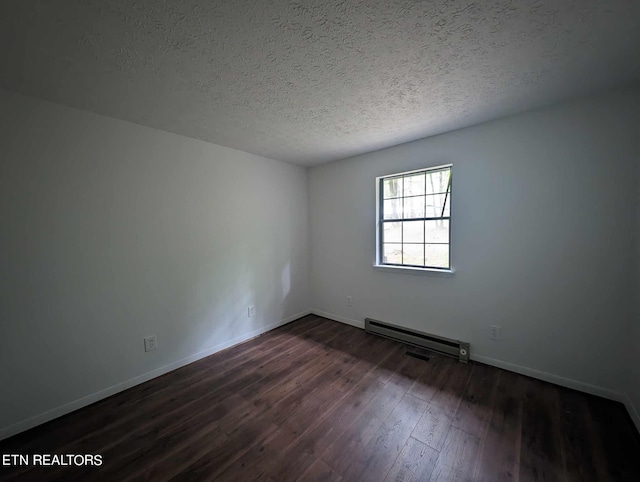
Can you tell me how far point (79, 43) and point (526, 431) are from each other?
3.58m

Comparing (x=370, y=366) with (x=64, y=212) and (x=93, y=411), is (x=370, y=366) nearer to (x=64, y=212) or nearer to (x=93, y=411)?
(x=93, y=411)

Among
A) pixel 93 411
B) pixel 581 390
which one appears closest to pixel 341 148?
pixel 581 390

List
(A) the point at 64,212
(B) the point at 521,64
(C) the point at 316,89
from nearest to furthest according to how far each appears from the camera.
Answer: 1. (B) the point at 521,64
2. (C) the point at 316,89
3. (A) the point at 64,212

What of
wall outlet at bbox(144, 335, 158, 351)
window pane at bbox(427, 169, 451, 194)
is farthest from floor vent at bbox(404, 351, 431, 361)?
wall outlet at bbox(144, 335, 158, 351)

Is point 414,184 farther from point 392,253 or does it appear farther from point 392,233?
point 392,253

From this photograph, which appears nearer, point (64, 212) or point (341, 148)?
point (64, 212)

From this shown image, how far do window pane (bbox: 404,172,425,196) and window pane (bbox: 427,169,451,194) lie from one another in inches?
3.2

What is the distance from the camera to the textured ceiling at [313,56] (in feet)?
3.66

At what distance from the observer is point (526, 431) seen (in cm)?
161

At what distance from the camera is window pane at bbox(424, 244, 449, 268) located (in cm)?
271

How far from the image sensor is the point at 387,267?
308cm

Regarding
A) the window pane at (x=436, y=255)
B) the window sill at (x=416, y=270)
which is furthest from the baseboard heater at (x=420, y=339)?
the window pane at (x=436, y=255)

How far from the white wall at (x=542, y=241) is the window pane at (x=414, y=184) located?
16cm

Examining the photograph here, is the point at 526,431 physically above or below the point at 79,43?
below
